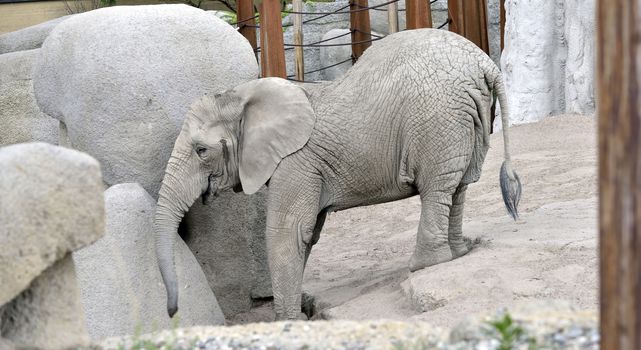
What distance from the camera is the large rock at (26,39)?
1086 cm

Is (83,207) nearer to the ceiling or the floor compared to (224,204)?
nearer to the ceiling

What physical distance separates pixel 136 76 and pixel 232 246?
1.28 metres

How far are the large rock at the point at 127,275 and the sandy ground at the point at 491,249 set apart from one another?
90 centimetres

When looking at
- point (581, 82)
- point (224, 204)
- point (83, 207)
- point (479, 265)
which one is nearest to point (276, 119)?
point (224, 204)

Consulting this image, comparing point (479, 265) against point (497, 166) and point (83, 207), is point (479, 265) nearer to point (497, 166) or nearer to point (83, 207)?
point (83, 207)

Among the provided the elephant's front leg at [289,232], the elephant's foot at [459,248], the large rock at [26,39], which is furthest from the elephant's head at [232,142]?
the large rock at [26,39]

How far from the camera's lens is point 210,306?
6957 mm

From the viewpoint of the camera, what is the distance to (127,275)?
6.59 meters

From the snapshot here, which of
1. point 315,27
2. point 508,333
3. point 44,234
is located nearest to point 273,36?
point 44,234

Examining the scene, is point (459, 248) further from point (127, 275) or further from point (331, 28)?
point (331, 28)

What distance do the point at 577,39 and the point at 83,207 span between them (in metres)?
7.48

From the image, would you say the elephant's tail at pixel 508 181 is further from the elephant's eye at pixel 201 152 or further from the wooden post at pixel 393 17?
the wooden post at pixel 393 17

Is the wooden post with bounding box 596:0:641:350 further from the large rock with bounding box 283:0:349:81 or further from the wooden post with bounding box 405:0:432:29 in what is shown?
the large rock with bounding box 283:0:349:81

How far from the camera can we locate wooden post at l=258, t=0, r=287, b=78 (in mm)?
9734
